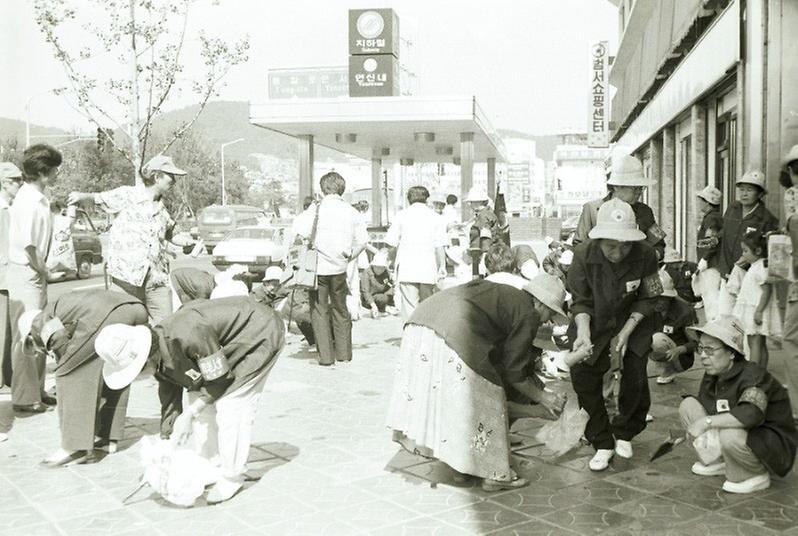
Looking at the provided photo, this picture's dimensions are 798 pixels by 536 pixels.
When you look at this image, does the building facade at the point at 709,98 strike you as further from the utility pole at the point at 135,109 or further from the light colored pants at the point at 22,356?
the utility pole at the point at 135,109

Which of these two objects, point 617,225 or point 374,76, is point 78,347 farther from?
point 374,76

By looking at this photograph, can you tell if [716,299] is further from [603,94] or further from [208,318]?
[603,94]

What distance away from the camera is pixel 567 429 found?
5.48 metres

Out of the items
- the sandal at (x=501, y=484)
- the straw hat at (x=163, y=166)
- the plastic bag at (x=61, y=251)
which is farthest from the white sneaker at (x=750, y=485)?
the plastic bag at (x=61, y=251)

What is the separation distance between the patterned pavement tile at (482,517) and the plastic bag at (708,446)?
1234mm

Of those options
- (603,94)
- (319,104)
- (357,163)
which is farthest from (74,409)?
(357,163)

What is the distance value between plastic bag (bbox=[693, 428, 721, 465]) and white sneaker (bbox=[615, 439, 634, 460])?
46 cm

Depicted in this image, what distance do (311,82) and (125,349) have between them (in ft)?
264

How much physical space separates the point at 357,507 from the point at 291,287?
466 cm

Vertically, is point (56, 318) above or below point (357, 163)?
below

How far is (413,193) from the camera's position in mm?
9352

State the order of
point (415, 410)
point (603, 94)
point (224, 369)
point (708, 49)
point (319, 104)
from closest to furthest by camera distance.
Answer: point (224, 369) < point (415, 410) < point (708, 49) < point (319, 104) < point (603, 94)

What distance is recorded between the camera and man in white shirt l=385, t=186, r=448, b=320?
30.0 ft

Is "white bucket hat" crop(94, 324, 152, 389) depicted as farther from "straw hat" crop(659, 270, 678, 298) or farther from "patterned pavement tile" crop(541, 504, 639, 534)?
"straw hat" crop(659, 270, 678, 298)
